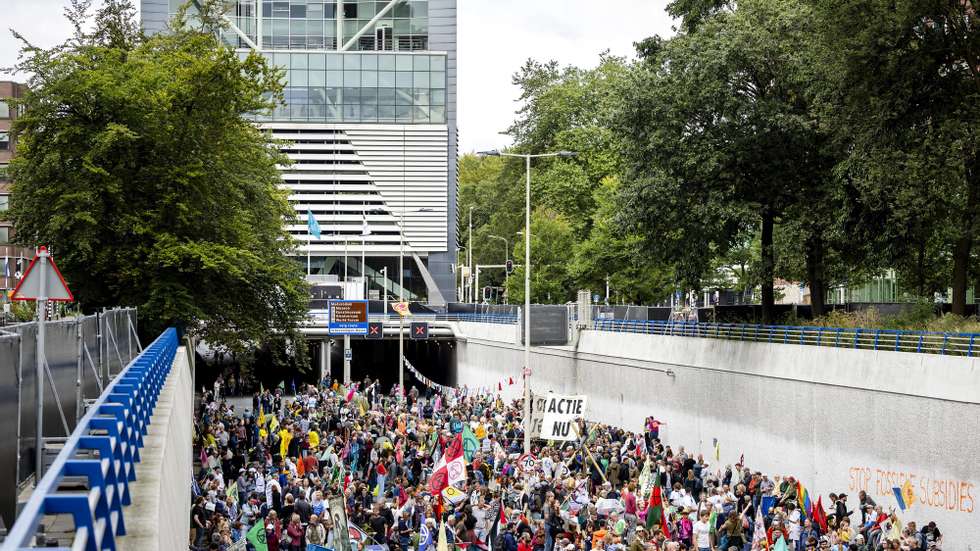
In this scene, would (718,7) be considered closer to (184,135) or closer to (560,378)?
(560,378)

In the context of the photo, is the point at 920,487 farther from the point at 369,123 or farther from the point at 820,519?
the point at 369,123

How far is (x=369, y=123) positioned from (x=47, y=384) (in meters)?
94.6

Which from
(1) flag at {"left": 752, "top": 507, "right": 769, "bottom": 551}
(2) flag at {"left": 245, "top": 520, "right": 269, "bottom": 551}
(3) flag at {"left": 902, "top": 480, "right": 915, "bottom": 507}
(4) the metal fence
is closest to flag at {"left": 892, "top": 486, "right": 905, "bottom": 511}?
(3) flag at {"left": 902, "top": 480, "right": 915, "bottom": 507}

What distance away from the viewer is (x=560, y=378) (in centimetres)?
4609

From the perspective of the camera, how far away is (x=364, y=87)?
332 ft

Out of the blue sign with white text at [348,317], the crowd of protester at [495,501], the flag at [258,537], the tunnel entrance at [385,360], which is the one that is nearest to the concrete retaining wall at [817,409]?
the crowd of protester at [495,501]

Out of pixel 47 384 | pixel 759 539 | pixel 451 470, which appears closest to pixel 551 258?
pixel 451 470

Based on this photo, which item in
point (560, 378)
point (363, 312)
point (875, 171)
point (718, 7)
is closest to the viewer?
point (875, 171)

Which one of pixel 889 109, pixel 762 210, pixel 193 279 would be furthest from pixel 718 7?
pixel 193 279

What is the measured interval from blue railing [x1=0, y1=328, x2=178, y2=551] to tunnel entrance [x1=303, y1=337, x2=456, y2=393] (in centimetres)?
6733

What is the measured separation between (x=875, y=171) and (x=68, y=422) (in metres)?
21.9

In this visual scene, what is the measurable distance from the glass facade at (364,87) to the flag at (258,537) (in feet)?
277

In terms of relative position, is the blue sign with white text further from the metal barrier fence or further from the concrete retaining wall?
the concrete retaining wall

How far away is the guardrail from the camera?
2277cm
